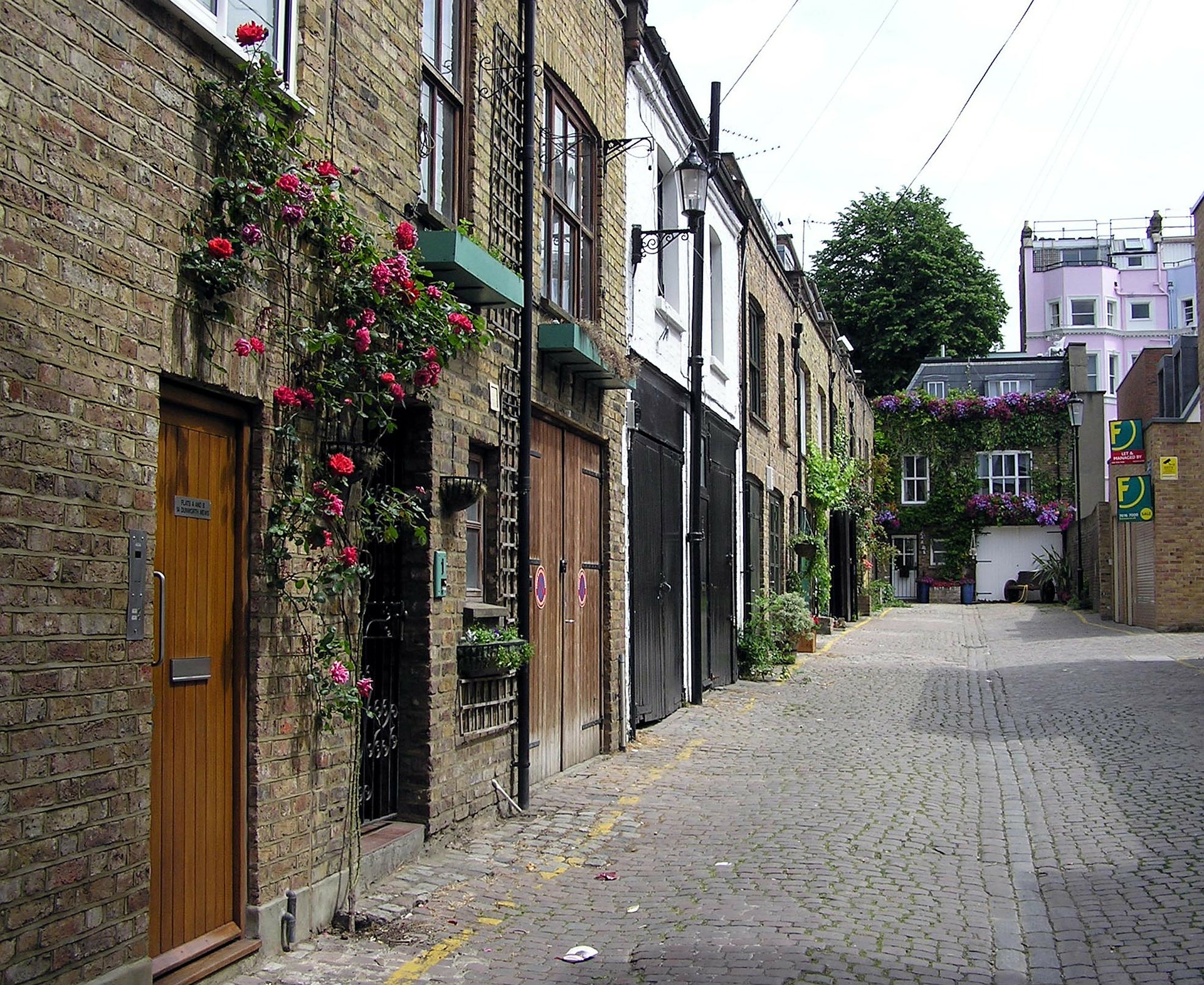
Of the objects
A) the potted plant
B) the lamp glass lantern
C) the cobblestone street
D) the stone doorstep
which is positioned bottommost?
the cobblestone street

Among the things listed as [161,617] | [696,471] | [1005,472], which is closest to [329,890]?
[161,617]

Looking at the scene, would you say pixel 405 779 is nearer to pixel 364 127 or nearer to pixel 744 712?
pixel 364 127

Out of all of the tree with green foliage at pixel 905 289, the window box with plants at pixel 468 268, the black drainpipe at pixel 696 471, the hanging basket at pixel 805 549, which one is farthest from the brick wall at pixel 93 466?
the tree with green foliage at pixel 905 289

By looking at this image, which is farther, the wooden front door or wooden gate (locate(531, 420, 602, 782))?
wooden gate (locate(531, 420, 602, 782))

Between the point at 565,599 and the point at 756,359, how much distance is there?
10751 mm

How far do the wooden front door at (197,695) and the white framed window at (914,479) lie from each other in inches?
1734

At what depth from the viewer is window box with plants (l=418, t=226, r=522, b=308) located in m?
6.42

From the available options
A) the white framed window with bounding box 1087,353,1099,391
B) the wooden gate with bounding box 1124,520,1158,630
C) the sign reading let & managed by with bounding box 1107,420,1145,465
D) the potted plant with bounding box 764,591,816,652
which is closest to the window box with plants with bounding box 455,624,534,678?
the potted plant with bounding box 764,591,816,652

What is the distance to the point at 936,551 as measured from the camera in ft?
153

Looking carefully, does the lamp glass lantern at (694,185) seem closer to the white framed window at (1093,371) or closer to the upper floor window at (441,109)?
the upper floor window at (441,109)

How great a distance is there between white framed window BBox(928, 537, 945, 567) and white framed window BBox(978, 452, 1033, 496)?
2.47m

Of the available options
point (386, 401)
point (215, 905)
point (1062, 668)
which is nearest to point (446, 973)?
point (215, 905)

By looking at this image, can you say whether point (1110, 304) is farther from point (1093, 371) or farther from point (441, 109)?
point (441, 109)

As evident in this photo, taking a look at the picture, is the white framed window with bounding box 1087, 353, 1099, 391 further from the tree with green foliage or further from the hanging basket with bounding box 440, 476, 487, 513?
the hanging basket with bounding box 440, 476, 487, 513
